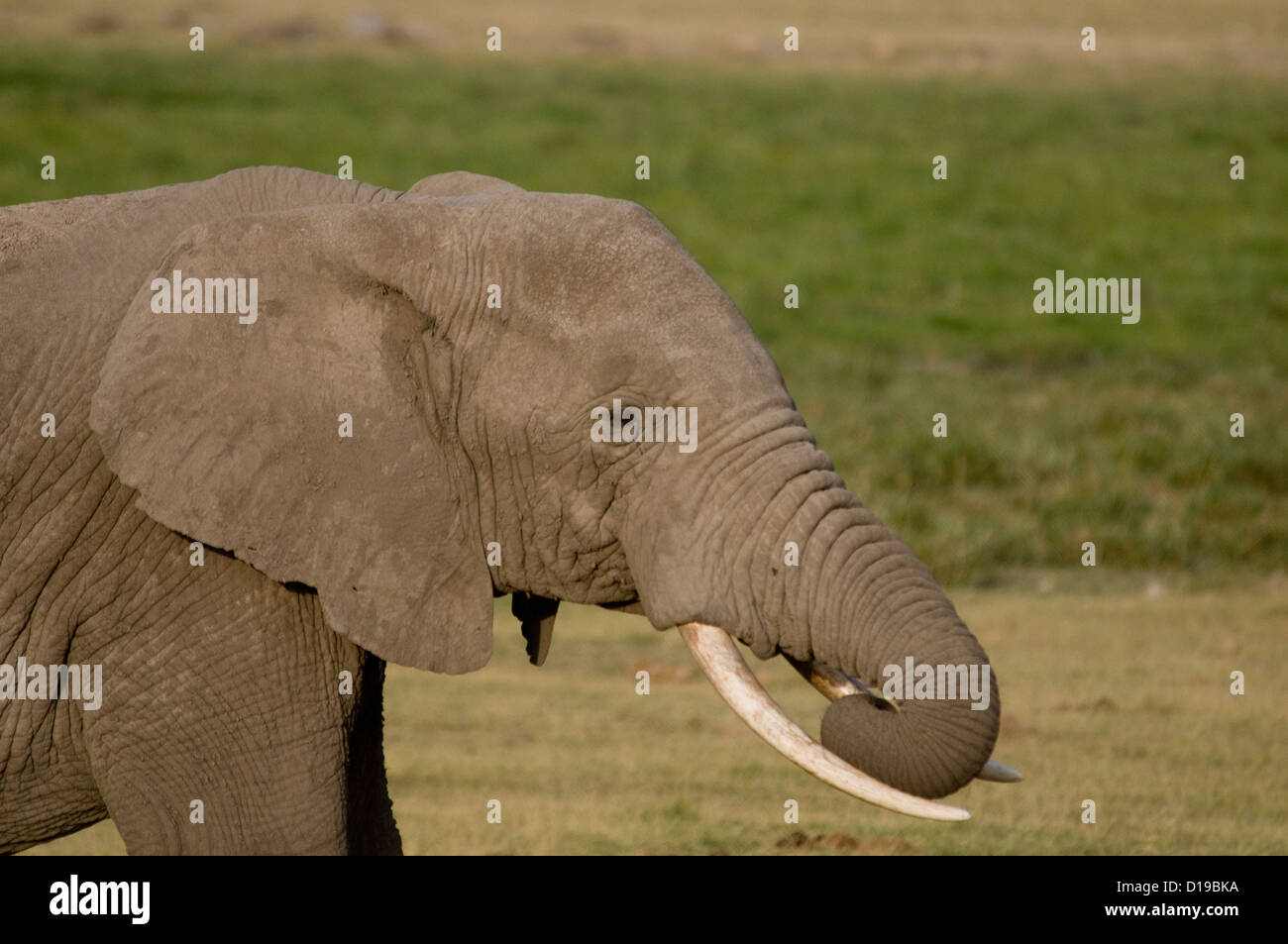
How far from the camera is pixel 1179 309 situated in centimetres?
2297

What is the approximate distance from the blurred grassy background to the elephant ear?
286 centimetres

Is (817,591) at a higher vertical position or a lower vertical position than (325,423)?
lower

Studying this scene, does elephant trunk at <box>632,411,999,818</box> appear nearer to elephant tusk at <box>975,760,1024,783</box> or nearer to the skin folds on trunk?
the skin folds on trunk

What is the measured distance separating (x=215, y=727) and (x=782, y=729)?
1394mm

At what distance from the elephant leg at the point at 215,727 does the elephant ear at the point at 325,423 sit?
0.21 m

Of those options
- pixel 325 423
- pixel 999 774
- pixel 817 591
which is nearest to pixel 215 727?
pixel 325 423

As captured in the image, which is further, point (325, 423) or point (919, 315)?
point (919, 315)

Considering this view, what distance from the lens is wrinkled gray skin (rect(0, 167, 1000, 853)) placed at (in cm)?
508

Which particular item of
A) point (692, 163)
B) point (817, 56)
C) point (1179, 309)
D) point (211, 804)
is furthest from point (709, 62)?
point (211, 804)

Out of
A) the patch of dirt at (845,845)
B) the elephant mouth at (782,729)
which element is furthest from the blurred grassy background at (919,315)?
the elephant mouth at (782,729)

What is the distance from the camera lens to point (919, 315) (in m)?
22.5

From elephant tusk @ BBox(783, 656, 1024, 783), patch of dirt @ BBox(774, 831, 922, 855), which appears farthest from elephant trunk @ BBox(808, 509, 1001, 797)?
patch of dirt @ BBox(774, 831, 922, 855)

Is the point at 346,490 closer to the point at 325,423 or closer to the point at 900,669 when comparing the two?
the point at 325,423

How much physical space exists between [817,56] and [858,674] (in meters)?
43.5
